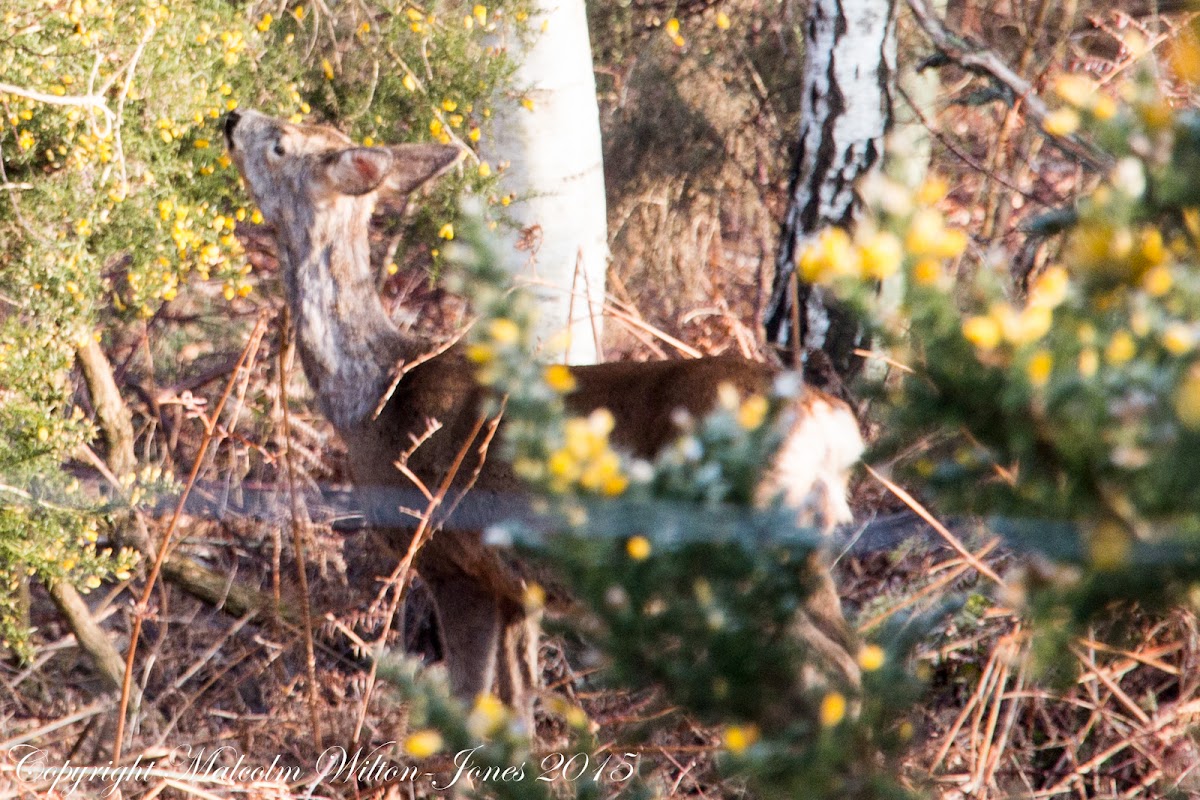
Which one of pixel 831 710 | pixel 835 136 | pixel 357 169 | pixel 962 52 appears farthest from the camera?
pixel 835 136

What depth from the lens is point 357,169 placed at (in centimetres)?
451

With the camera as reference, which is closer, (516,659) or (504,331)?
(504,331)

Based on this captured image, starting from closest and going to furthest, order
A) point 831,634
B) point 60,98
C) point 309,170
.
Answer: point 831,634 < point 60,98 < point 309,170

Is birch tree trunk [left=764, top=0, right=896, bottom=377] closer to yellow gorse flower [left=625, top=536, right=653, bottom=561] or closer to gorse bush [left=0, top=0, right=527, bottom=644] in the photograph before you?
gorse bush [left=0, top=0, right=527, bottom=644]

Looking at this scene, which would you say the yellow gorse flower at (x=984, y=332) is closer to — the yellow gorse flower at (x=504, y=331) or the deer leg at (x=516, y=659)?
the yellow gorse flower at (x=504, y=331)

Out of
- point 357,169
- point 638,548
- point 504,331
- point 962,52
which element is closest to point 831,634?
point 638,548

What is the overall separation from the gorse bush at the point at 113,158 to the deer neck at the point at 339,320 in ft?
1.13

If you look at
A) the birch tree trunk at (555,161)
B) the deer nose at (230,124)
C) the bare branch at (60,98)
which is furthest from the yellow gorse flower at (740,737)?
the deer nose at (230,124)

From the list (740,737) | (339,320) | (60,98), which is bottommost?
(339,320)

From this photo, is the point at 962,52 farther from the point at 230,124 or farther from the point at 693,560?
the point at 693,560

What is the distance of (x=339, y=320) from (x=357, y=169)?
1.91ft

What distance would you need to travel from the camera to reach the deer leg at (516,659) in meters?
4.54

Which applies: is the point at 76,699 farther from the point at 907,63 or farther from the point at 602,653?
the point at 907,63

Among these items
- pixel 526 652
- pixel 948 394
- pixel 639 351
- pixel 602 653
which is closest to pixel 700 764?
pixel 526 652
